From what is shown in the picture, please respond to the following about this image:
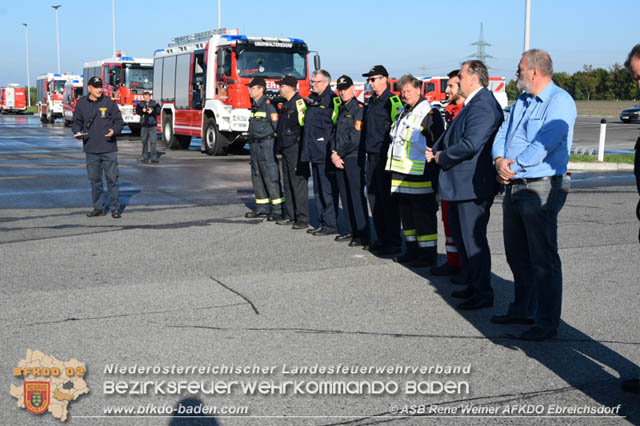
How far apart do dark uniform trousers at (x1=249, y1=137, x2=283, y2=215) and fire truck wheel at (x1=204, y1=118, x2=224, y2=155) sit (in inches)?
435

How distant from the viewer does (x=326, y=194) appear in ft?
30.6

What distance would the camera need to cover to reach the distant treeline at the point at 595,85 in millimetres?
85750

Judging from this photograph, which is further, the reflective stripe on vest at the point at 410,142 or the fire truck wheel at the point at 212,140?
the fire truck wheel at the point at 212,140

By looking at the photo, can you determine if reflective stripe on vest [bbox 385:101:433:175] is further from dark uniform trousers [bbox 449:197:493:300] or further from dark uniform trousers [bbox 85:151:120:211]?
dark uniform trousers [bbox 85:151:120:211]

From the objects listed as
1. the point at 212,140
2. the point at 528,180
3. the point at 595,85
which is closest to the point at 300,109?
the point at 528,180

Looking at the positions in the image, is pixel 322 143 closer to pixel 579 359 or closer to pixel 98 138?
pixel 98 138

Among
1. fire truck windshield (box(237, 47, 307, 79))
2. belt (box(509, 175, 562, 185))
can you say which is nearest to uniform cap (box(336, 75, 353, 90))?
belt (box(509, 175, 562, 185))

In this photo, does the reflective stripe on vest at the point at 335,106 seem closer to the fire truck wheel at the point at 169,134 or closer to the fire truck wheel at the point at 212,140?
the fire truck wheel at the point at 212,140

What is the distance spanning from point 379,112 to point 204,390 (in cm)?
445

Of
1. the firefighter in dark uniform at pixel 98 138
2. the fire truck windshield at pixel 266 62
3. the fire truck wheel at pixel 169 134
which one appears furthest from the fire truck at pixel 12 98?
the firefighter in dark uniform at pixel 98 138

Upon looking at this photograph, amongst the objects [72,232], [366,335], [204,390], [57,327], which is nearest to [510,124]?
[366,335]

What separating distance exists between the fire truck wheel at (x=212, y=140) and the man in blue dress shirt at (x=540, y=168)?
54.4 ft

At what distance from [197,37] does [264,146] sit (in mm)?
13846

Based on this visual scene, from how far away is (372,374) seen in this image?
4578 millimetres
